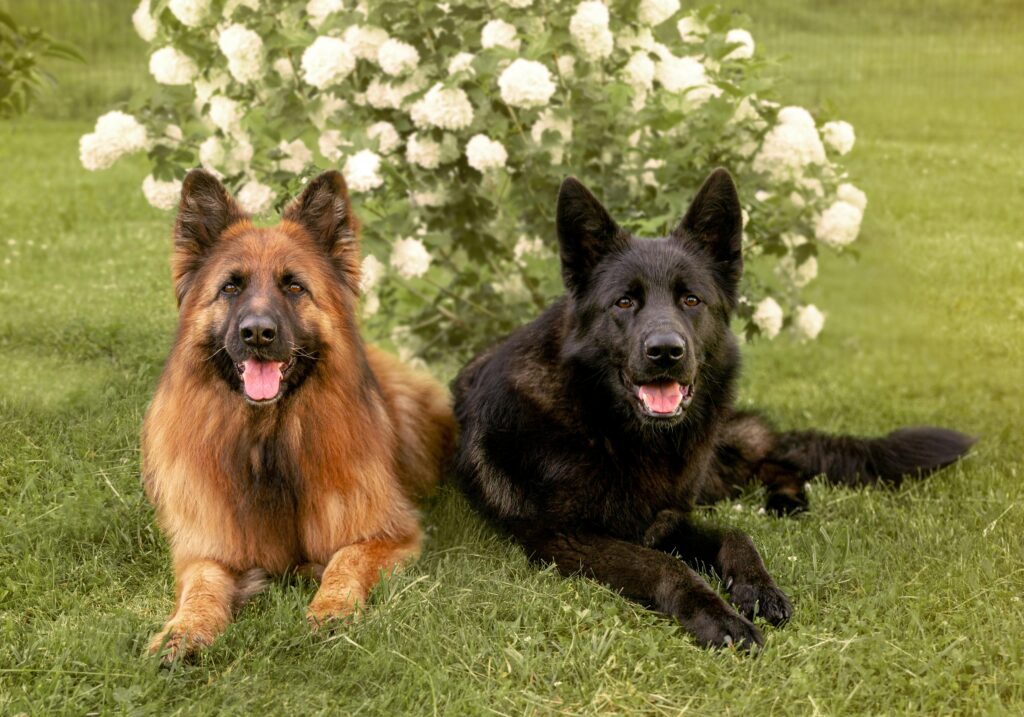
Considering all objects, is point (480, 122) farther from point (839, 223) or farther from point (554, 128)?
point (839, 223)

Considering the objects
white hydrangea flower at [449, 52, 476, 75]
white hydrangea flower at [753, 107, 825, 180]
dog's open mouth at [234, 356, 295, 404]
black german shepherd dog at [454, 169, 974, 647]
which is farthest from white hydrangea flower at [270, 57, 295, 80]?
dog's open mouth at [234, 356, 295, 404]

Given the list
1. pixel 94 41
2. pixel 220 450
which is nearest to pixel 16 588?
pixel 220 450

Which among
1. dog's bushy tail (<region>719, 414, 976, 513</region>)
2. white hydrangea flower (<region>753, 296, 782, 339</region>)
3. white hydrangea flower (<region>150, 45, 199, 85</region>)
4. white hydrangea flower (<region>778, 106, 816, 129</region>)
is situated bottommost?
dog's bushy tail (<region>719, 414, 976, 513</region>)

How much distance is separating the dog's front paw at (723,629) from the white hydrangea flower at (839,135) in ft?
11.2

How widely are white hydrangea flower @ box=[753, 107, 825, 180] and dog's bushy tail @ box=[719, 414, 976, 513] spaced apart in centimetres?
145

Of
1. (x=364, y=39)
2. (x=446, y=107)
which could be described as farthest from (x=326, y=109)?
(x=446, y=107)

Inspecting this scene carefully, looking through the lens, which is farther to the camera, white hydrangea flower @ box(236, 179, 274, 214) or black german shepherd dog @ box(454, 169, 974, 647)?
white hydrangea flower @ box(236, 179, 274, 214)

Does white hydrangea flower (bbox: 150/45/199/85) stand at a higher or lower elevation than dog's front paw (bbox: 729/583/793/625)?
higher

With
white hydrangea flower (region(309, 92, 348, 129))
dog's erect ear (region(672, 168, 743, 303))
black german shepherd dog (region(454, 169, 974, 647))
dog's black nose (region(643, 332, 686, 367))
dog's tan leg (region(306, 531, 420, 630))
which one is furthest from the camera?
white hydrangea flower (region(309, 92, 348, 129))

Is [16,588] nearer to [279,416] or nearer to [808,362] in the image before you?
[279,416]

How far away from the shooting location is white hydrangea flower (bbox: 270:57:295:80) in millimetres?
5906

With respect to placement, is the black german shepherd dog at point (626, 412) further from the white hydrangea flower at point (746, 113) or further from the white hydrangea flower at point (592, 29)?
the white hydrangea flower at point (746, 113)

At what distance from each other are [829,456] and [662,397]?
174 cm

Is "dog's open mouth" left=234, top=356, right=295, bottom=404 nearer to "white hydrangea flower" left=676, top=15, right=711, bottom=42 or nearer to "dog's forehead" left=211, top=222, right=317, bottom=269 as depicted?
"dog's forehead" left=211, top=222, right=317, bottom=269
